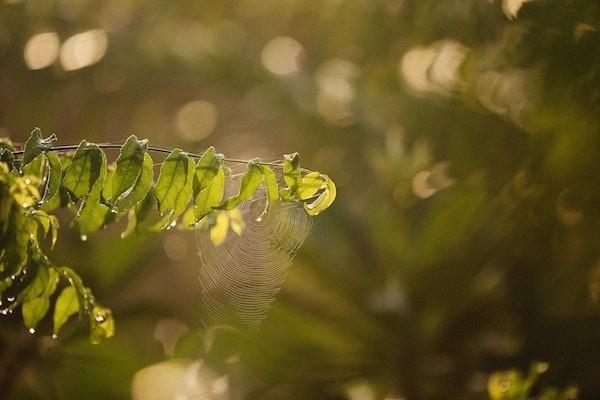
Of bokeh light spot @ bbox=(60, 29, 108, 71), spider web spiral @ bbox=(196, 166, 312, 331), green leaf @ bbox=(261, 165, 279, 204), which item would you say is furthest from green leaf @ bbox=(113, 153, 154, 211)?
bokeh light spot @ bbox=(60, 29, 108, 71)

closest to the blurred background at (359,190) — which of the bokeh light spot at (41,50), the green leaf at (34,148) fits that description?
the bokeh light spot at (41,50)

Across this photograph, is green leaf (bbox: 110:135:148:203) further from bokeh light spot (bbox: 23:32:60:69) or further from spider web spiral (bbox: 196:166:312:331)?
bokeh light spot (bbox: 23:32:60:69)

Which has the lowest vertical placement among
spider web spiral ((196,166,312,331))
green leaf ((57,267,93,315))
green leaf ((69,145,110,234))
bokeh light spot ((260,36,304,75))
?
green leaf ((57,267,93,315))

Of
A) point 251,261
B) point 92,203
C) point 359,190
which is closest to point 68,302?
point 92,203

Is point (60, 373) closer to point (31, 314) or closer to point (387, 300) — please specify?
point (387, 300)

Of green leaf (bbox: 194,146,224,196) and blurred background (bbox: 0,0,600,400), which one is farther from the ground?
blurred background (bbox: 0,0,600,400)

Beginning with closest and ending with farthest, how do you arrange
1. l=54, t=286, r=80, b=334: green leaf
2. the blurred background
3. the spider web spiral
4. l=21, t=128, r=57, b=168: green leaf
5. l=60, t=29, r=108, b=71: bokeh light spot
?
1. l=21, t=128, r=57, b=168: green leaf
2. l=54, t=286, r=80, b=334: green leaf
3. the spider web spiral
4. the blurred background
5. l=60, t=29, r=108, b=71: bokeh light spot
